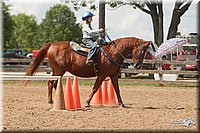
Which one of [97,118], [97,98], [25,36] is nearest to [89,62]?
[97,98]

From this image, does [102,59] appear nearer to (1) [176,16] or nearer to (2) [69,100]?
(2) [69,100]

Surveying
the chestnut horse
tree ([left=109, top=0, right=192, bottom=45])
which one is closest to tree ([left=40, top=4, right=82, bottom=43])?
tree ([left=109, top=0, right=192, bottom=45])

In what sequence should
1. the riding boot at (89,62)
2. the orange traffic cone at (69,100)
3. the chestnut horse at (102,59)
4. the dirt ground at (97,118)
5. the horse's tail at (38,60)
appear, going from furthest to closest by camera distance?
1. the horse's tail at (38,60)
2. the chestnut horse at (102,59)
3. the riding boot at (89,62)
4. the orange traffic cone at (69,100)
5. the dirt ground at (97,118)

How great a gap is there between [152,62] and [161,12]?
5.28 meters

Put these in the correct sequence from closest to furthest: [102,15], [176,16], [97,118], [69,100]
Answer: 1. [97,118]
2. [69,100]
3. [102,15]
4. [176,16]

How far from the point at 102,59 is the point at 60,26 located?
4505 cm

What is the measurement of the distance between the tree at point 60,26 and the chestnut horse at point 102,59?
43380 millimetres

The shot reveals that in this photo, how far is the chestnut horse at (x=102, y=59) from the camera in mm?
11234

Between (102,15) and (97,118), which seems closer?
(97,118)

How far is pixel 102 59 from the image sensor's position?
37.0 ft

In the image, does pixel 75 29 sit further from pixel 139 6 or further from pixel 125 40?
pixel 125 40

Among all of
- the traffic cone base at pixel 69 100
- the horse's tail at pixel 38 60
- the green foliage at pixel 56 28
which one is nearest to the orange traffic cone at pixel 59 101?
the traffic cone base at pixel 69 100

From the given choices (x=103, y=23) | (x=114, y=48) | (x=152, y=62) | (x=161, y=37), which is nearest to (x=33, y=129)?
(x=114, y=48)

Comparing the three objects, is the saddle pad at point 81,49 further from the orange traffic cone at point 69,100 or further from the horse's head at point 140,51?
the horse's head at point 140,51
